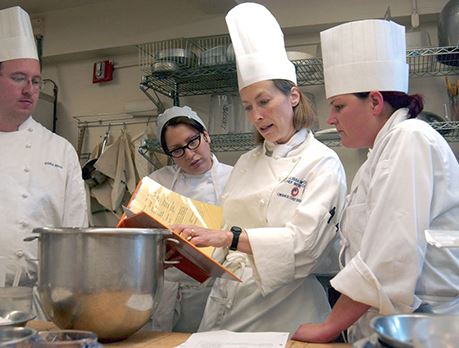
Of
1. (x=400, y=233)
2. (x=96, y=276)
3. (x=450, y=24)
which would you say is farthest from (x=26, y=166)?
(x=450, y=24)

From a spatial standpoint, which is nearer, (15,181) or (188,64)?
(15,181)

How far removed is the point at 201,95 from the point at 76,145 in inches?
36.4

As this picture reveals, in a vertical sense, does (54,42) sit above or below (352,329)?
above

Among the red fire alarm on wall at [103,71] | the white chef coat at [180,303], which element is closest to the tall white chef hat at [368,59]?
the white chef coat at [180,303]

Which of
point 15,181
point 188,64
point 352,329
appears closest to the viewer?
point 352,329

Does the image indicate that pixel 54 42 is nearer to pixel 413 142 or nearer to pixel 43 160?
pixel 43 160

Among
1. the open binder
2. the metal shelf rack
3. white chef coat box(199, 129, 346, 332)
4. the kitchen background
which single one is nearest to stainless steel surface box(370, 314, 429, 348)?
the open binder

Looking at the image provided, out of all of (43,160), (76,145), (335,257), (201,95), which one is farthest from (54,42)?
(335,257)

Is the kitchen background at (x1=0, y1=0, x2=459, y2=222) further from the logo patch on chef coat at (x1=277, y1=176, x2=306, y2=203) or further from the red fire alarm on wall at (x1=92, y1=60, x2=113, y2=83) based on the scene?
the logo patch on chef coat at (x1=277, y1=176, x2=306, y2=203)

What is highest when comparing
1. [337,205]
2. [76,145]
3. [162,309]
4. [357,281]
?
[76,145]

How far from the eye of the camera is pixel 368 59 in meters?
1.20

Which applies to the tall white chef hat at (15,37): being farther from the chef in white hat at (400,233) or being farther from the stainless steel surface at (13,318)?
the chef in white hat at (400,233)

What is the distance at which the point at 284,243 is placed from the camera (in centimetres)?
121

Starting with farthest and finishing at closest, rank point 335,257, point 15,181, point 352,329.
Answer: point 15,181, point 335,257, point 352,329
